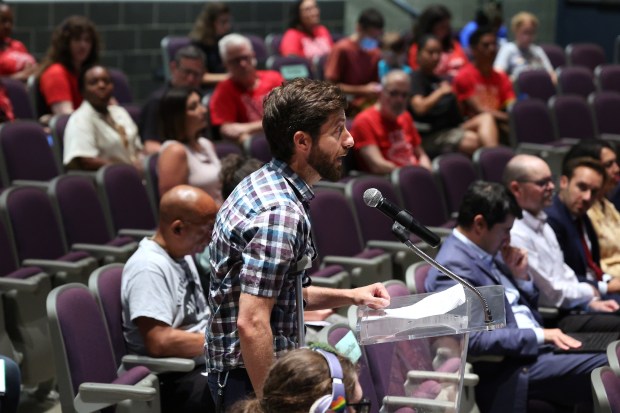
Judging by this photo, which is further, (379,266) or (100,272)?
(379,266)

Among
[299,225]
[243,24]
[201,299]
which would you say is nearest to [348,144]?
[299,225]

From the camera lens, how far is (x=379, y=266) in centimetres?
433

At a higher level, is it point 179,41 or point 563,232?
point 179,41

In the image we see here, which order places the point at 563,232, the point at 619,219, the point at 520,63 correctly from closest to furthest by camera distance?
the point at 563,232 < the point at 619,219 < the point at 520,63

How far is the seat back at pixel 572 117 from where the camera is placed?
6.84m

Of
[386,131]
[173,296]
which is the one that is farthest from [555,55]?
[173,296]

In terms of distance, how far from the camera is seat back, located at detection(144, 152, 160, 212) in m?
4.81

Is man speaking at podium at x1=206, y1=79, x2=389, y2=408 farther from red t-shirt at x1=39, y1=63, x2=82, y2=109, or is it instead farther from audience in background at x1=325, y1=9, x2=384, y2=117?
audience in background at x1=325, y1=9, x2=384, y2=117

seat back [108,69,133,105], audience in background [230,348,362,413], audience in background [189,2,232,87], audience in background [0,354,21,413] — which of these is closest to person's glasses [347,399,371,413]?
audience in background [230,348,362,413]

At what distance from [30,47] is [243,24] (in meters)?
2.01

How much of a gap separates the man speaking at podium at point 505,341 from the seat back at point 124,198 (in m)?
1.65

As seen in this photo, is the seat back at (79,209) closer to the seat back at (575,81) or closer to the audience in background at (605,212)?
the audience in background at (605,212)

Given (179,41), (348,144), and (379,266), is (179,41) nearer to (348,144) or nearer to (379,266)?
(379,266)

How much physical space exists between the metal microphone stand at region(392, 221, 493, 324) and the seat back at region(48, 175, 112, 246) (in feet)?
8.03
